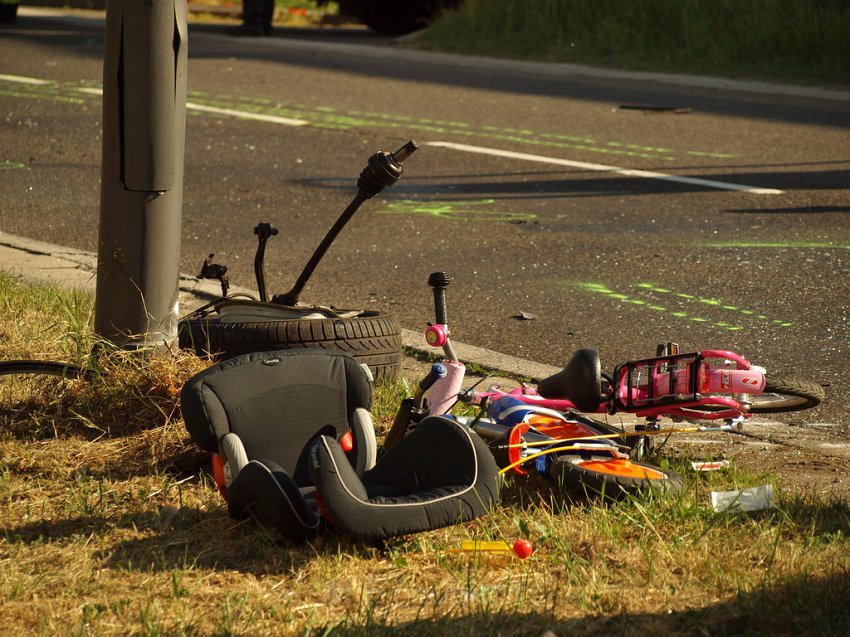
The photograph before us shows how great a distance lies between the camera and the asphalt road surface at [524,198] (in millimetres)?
6133

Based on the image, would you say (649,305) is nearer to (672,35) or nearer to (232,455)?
(232,455)

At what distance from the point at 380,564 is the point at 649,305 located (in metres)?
3.16

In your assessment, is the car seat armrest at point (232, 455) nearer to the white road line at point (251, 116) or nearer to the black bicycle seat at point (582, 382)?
the black bicycle seat at point (582, 382)

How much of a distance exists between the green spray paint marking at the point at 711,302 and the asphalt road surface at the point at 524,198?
20 mm

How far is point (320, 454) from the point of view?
3438 millimetres

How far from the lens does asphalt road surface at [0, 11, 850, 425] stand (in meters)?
6.13

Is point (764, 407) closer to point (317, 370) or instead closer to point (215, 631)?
point (317, 370)

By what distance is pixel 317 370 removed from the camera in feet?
13.0

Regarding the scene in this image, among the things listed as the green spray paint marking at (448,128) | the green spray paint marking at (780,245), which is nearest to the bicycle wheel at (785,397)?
the green spray paint marking at (780,245)

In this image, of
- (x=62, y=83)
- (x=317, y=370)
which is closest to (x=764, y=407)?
(x=317, y=370)

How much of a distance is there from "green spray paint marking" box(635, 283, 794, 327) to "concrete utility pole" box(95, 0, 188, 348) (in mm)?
2903

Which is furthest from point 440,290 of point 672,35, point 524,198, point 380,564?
point 672,35

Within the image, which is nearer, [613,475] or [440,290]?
[613,475]

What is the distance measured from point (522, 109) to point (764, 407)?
28.3ft
